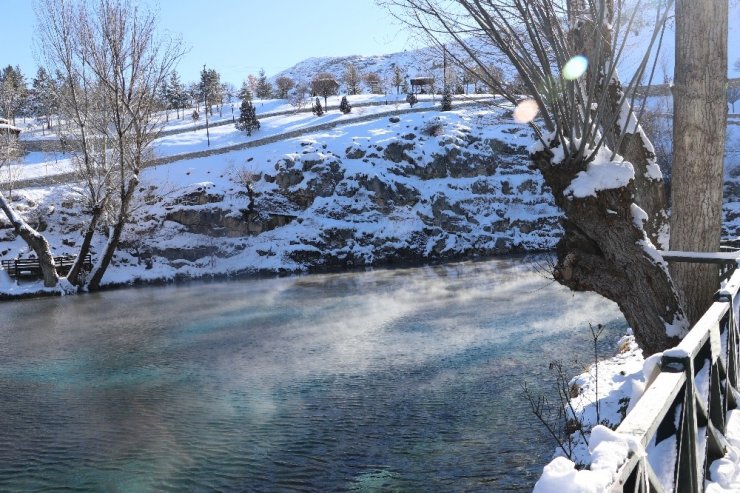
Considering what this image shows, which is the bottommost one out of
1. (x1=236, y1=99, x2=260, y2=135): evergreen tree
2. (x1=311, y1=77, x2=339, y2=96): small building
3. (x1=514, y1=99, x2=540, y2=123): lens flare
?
(x1=514, y1=99, x2=540, y2=123): lens flare

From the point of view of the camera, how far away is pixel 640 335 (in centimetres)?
632

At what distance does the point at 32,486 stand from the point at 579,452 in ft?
23.1

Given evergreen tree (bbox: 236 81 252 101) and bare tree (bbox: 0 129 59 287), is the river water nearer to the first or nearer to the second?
bare tree (bbox: 0 129 59 287)

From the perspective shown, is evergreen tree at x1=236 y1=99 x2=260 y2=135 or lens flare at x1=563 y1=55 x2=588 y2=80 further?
evergreen tree at x1=236 y1=99 x2=260 y2=135

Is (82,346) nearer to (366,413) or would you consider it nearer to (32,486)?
(32,486)

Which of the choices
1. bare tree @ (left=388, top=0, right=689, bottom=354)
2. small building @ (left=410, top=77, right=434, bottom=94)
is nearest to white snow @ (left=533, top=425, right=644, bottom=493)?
bare tree @ (left=388, top=0, right=689, bottom=354)

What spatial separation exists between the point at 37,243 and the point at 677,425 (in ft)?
93.4

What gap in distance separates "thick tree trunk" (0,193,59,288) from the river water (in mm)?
5607

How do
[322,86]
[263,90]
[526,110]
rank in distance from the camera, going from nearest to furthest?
[526,110], [322,86], [263,90]

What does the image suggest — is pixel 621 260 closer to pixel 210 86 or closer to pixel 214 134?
pixel 214 134

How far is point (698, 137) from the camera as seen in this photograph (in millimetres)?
6066

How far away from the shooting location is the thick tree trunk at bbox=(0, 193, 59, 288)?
84.4ft

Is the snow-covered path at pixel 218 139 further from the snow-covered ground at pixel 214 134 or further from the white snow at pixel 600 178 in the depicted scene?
the white snow at pixel 600 178

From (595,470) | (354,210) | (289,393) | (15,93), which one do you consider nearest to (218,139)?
(354,210)
